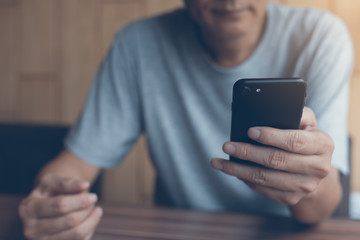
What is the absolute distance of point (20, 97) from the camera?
1.33m

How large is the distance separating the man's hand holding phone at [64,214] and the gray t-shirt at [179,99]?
197 mm

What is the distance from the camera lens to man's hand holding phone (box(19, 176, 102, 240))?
0.46 metres

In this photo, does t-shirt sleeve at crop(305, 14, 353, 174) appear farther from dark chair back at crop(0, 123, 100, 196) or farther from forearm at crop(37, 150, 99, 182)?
dark chair back at crop(0, 123, 100, 196)

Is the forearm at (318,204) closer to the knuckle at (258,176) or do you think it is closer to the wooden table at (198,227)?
the wooden table at (198,227)

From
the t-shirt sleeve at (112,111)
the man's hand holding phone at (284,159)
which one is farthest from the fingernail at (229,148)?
the t-shirt sleeve at (112,111)

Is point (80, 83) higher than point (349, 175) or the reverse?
higher

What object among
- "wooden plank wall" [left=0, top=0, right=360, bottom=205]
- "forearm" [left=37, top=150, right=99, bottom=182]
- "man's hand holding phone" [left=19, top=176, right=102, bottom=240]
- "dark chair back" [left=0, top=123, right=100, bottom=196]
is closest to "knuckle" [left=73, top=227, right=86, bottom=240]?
"man's hand holding phone" [left=19, top=176, right=102, bottom=240]

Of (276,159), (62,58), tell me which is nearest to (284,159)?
(276,159)

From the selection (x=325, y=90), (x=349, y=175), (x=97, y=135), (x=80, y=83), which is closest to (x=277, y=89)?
(x=325, y=90)

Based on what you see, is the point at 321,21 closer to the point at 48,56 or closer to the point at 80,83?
the point at 80,83

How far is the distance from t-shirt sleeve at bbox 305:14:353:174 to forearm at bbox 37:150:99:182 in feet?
1.40

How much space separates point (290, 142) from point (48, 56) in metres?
1.14

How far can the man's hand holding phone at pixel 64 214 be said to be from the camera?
0.46 meters

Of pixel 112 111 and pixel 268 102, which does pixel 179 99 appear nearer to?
pixel 112 111
